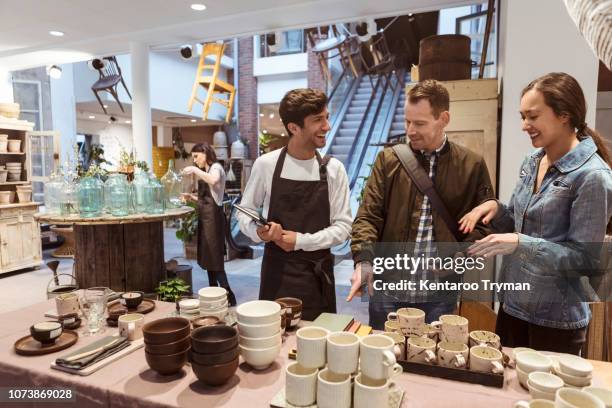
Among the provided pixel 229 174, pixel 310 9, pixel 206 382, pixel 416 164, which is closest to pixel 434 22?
pixel 229 174

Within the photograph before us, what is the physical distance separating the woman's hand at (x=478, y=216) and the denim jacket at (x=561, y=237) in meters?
0.11

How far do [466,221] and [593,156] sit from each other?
0.46 meters

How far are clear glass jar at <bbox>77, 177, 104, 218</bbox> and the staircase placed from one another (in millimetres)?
6386

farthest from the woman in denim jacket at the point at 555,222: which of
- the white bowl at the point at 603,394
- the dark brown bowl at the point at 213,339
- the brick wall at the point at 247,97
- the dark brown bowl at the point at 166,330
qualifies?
the brick wall at the point at 247,97

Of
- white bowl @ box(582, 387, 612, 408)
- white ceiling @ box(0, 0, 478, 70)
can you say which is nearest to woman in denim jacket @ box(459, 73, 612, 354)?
white bowl @ box(582, 387, 612, 408)

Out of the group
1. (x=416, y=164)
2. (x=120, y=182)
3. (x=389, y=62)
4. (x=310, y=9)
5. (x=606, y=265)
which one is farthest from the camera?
(x=389, y=62)

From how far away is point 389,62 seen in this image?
29.5 feet

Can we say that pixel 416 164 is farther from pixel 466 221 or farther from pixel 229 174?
pixel 229 174

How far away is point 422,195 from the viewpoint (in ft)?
5.49

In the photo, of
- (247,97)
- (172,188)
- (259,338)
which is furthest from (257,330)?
(247,97)

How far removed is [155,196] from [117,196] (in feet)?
1.09

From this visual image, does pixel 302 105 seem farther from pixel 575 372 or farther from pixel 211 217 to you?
pixel 211 217

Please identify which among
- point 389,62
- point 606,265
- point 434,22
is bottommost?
point 606,265

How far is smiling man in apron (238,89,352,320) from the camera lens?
199cm
